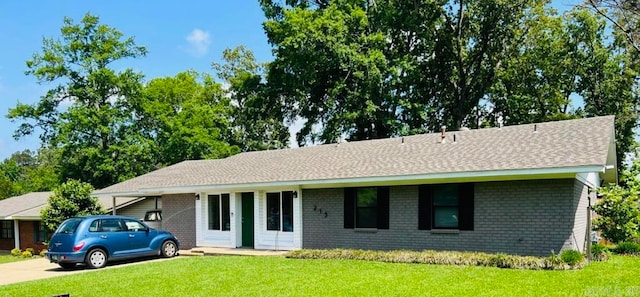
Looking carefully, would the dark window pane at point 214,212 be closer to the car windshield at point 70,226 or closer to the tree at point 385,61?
the car windshield at point 70,226

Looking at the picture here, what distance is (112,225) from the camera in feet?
52.4

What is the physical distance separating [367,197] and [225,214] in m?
5.79

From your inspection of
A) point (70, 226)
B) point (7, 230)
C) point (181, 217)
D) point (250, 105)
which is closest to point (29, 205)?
point (7, 230)

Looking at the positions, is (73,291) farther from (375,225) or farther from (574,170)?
(574,170)

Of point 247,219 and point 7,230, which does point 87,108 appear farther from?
point 247,219

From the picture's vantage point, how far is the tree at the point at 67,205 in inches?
899

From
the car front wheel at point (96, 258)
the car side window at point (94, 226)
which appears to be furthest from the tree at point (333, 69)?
the car front wheel at point (96, 258)

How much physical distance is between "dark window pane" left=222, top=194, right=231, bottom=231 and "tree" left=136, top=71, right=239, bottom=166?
18422mm

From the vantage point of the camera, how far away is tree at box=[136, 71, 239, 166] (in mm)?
37531

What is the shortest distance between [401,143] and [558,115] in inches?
571

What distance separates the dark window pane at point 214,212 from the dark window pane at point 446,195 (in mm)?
8275

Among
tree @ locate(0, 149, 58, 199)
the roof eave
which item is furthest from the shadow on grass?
tree @ locate(0, 149, 58, 199)

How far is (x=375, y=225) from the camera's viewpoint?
15.7m

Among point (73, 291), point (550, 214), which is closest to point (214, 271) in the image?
point (73, 291)
